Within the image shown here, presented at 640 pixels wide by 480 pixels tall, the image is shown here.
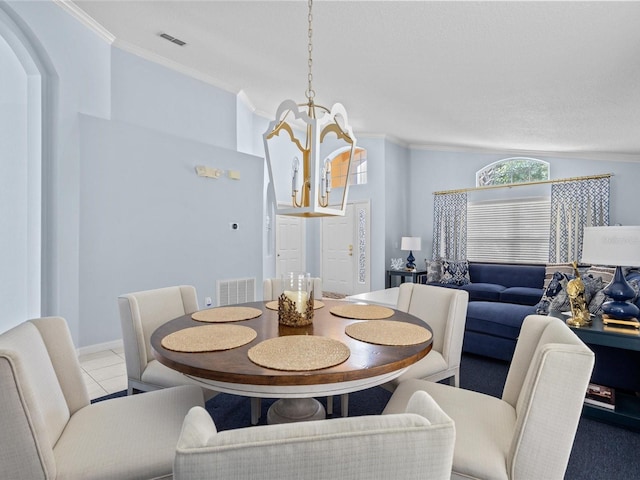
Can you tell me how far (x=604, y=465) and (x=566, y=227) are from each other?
4173mm

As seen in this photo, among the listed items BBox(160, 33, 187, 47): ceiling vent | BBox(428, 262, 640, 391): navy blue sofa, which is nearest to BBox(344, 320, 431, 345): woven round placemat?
BBox(428, 262, 640, 391): navy blue sofa

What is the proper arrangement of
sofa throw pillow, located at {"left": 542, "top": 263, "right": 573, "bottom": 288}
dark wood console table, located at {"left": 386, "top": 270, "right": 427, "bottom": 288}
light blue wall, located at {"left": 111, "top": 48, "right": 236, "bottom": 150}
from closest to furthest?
light blue wall, located at {"left": 111, "top": 48, "right": 236, "bottom": 150} → sofa throw pillow, located at {"left": 542, "top": 263, "right": 573, "bottom": 288} → dark wood console table, located at {"left": 386, "top": 270, "right": 427, "bottom": 288}

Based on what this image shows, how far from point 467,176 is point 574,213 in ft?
5.70

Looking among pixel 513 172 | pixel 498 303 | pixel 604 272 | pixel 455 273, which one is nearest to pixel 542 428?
pixel 498 303

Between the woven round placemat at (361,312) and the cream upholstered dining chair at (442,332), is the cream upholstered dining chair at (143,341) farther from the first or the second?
the cream upholstered dining chair at (442,332)

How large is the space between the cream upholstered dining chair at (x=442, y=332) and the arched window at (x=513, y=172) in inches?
176

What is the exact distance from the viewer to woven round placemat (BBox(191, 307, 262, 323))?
1.78 metres

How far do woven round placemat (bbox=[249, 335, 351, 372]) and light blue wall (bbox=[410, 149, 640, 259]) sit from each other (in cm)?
533

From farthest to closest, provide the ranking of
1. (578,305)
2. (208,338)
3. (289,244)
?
1. (289,244)
2. (578,305)
3. (208,338)

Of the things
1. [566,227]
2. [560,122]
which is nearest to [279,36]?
[560,122]

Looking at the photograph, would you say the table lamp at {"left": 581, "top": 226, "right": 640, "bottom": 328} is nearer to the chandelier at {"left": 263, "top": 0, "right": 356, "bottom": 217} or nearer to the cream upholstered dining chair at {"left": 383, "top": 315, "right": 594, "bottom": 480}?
the cream upholstered dining chair at {"left": 383, "top": 315, "right": 594, "bottom": 480}

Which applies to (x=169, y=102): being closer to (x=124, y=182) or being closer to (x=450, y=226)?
(x=124, y=182)

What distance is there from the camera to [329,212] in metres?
1.78

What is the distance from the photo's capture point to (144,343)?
1820mm
